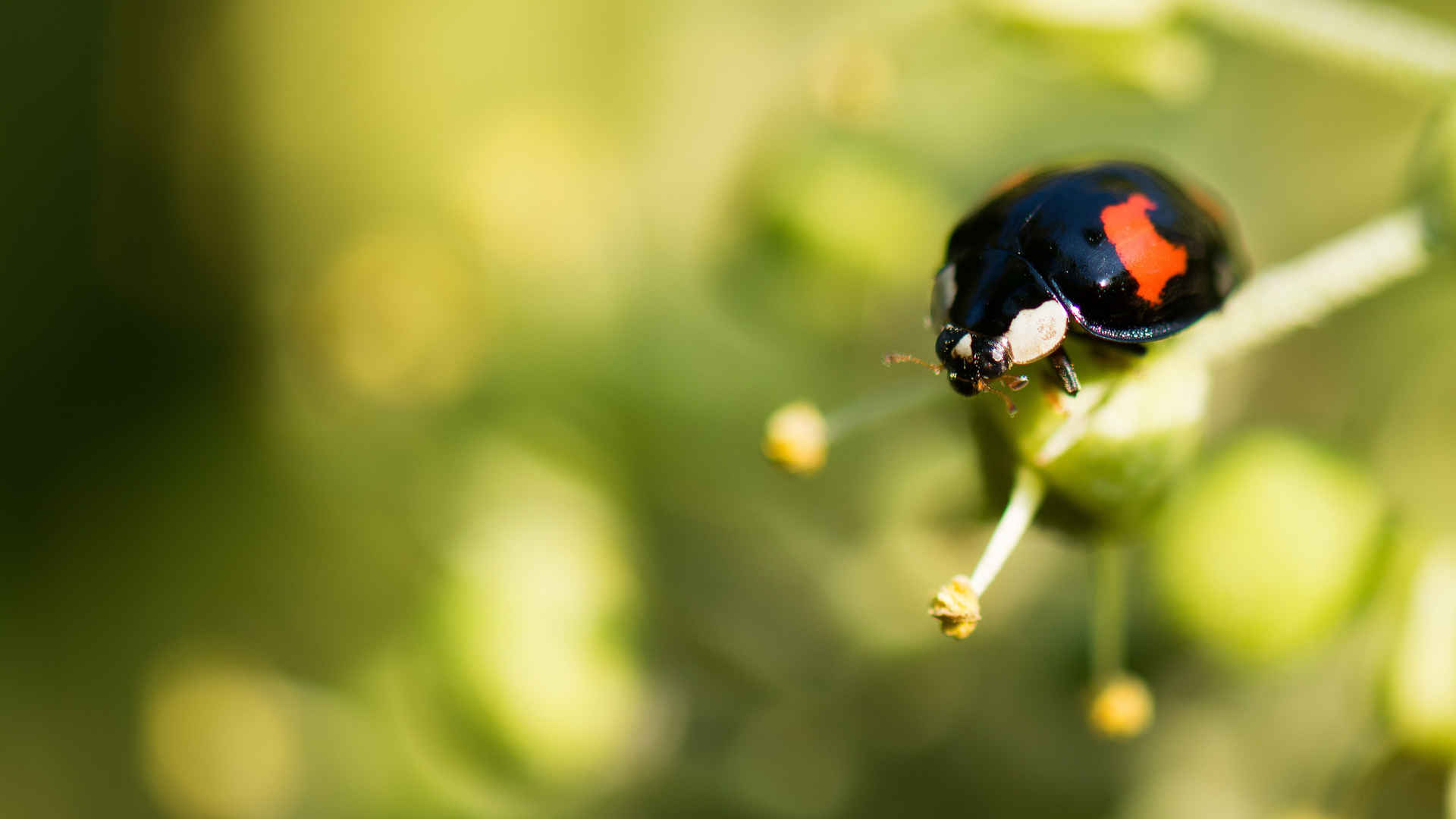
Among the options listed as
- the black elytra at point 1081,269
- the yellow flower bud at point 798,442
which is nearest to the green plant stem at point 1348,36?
the black elytra at point 1081,269

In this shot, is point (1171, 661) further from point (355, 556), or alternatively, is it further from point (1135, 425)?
point (355, 556)

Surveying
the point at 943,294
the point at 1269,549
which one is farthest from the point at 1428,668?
the point at 943,294

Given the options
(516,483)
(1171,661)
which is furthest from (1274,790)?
(516,483)

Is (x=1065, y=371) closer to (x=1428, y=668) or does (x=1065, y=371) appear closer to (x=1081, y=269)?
(x=1081, y=269)

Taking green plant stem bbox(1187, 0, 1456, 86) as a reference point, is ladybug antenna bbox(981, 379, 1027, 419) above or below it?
below

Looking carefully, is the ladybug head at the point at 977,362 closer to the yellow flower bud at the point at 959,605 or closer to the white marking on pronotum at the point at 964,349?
the white marking on pronotum at the point at 964,349

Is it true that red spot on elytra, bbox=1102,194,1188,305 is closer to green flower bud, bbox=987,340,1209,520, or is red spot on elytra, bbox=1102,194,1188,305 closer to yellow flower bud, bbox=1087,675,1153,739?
green flower bud, bbox=987,340,1209,520

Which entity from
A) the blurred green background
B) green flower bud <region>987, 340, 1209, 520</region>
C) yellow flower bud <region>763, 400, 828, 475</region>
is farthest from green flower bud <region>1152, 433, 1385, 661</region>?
yellow flower bud <region>763, 400, 828, 475</region>
